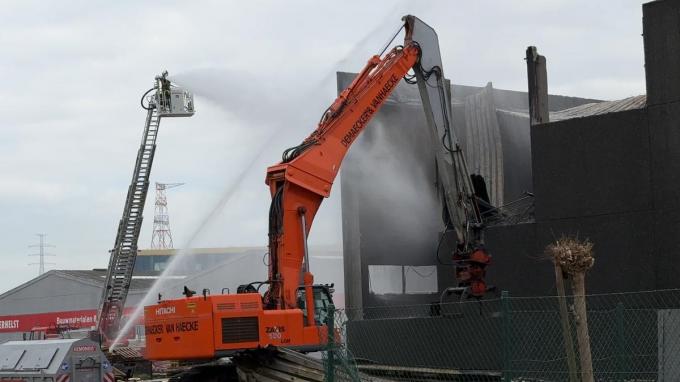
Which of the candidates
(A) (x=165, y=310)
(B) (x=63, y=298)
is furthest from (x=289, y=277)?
(B) (x=63, y=298)

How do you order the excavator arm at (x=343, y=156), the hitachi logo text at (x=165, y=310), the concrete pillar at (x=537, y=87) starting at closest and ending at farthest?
the hitachi logo text at (x=165, y=310) → the excavator arm at (x=343, y=156) → the concrete pillar at (x=537, y=87)

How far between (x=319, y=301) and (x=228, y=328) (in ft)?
6.79

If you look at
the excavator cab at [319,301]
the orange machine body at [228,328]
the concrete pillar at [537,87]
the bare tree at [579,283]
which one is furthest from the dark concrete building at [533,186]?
the bare tree at [579,283]

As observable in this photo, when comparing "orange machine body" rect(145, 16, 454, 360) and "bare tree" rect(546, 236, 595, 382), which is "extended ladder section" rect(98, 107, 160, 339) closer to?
"orange machine body" rect(145, 16, 454, 360)

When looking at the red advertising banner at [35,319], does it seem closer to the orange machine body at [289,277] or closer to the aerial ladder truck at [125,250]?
the aerial ladder truck at [125,250]

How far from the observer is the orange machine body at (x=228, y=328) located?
57.6 ft

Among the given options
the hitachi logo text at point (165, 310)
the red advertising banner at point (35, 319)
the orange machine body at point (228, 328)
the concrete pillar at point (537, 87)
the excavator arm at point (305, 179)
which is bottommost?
the red advertising banner at point (35, 319)

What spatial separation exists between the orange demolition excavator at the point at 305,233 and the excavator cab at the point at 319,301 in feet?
0.06

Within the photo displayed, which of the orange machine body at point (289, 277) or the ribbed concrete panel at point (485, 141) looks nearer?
the orange machine body at point (289, 277)

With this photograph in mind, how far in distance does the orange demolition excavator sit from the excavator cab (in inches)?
0.7

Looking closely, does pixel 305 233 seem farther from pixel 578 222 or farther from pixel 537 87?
pixel 537 87

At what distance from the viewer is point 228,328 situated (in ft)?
57.8

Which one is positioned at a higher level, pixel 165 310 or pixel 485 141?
pixel 485 141

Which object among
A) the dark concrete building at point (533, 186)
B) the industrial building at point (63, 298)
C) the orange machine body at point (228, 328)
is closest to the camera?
the orange machine body at point (228, 328)
